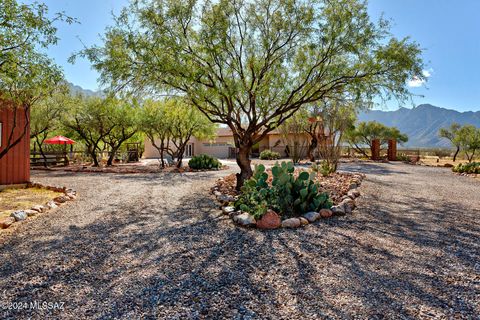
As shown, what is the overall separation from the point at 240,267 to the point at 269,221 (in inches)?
61.0

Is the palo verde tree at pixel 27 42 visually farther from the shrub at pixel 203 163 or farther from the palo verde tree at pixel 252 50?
the shrub at pixel 203 163

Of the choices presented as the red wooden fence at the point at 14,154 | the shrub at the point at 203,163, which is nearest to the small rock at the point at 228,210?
the red wooden fence at the point at 14,154

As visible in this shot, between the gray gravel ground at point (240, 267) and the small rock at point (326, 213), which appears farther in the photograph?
the small rock at point (326, 213)

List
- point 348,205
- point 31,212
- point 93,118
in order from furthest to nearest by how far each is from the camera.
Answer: point 93,118, point 348,205, point 31,212

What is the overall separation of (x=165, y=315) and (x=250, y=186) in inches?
149

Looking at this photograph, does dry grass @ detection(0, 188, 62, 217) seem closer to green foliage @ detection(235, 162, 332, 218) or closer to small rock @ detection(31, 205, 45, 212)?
small rock @ detection(31, 205, 45, 212)

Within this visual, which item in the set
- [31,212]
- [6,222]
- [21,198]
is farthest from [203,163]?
[6,222]

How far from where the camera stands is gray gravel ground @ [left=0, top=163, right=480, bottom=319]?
2457 mm

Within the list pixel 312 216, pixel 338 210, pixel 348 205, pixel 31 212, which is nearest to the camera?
pixel 312 216

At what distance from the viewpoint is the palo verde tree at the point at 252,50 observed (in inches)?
268

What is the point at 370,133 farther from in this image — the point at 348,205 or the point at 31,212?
the point at 31,212

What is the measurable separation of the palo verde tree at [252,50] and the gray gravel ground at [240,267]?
3200 mm

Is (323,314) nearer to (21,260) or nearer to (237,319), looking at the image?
(237,319)

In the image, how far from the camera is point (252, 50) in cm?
795
